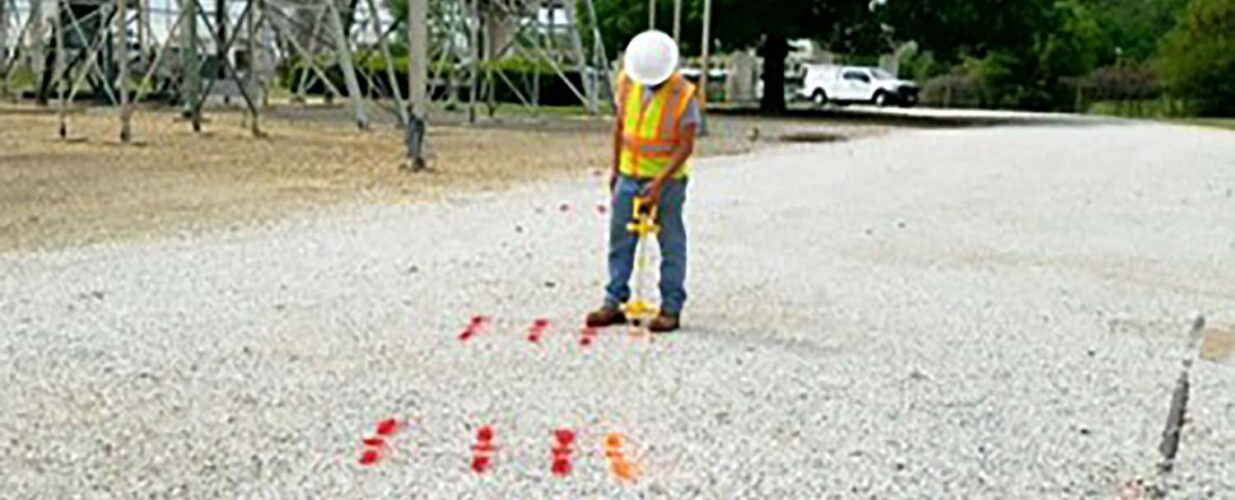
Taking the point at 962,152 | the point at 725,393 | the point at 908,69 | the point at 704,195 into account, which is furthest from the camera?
the point at 908,69

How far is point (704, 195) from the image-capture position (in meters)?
14.1

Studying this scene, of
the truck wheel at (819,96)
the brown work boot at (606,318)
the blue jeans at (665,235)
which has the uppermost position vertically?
the blue jeans at (665,235)

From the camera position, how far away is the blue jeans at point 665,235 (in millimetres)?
6676

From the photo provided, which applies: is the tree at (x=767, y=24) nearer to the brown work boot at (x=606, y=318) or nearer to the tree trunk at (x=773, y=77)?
the tree trunk at (x=773, y=77)

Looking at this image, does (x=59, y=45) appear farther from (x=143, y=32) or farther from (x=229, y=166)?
(x=229, y=166)

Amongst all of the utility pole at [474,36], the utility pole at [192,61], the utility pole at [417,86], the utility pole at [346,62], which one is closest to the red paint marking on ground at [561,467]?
the utility pole at [417,86]

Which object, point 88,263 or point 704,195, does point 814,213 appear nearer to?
point 704,195

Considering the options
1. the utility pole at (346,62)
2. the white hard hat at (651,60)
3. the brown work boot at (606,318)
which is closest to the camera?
the white hard hat at (651,60)

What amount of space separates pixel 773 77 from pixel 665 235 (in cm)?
3399

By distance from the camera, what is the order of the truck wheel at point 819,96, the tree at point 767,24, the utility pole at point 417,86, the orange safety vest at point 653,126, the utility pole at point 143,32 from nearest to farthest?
the orange safety vest at point 653,126 → the utility pole at point 417,86 → the utility pole at point 143,32 → the tree at point 767,24 → the truck wheel at point 819,96

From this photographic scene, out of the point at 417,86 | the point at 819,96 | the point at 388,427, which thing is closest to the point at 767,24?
the point at 819,96

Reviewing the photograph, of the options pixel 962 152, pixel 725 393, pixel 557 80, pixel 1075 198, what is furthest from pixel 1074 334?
pixel 557 80

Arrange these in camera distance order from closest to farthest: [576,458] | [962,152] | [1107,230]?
[576,458]
[1107,230]
[962,152]

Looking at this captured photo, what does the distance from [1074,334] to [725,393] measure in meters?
2.43
